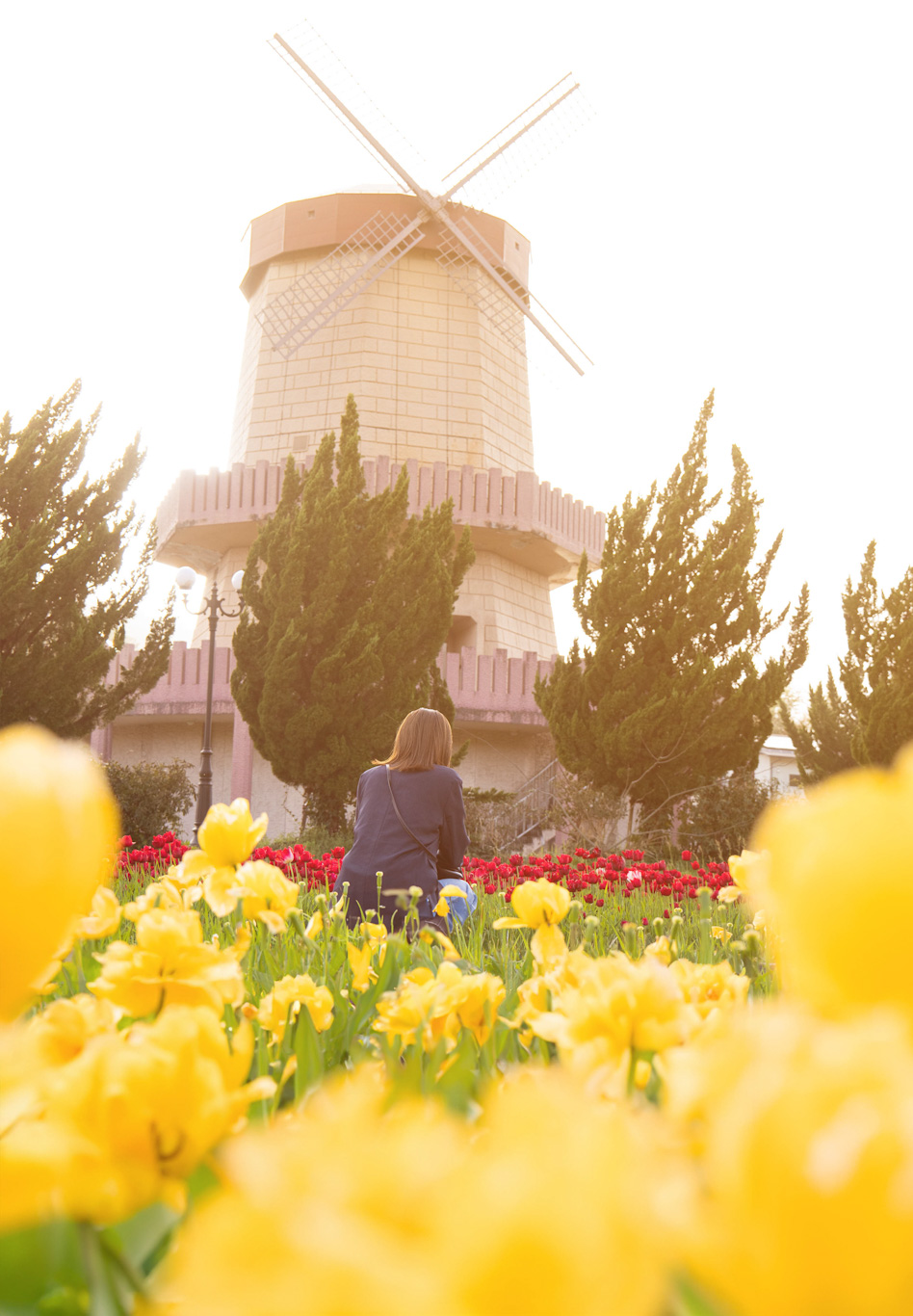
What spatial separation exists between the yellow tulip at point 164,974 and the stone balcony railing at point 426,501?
49.8 feet

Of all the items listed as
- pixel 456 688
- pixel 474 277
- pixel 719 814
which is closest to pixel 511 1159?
pixel 719 814

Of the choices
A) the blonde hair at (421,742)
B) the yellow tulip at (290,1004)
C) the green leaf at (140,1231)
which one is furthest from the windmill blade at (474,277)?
the green leaf at (140,1231)

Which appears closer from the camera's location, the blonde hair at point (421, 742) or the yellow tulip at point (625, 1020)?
the yellow tulip at point (625, 1020)

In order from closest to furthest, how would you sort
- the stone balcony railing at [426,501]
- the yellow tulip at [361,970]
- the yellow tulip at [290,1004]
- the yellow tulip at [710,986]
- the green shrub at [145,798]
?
the yellow tulip at [710,986] < the yellow tulip at [290,1004] < the yellow tulip at [361,970] < the green shrub at [145,798] < the stone balcony railing at [426,501]

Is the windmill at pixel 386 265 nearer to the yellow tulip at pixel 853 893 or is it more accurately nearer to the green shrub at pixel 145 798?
the green shrub at pixel 145 798

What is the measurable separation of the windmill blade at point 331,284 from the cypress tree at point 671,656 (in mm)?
7720

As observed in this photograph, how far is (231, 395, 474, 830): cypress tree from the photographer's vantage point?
38.8 ft

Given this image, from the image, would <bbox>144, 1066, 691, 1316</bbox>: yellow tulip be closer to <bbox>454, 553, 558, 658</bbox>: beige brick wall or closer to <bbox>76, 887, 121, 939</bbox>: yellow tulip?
<bbox>76, 887, 121, 939</bbox>: yellow tulip

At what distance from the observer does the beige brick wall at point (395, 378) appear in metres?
17.4

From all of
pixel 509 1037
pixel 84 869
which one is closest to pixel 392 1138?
pixel 84 869

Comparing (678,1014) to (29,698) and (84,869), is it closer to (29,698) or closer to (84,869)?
(84,869)

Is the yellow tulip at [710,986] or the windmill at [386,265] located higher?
the windmill at [386,265]

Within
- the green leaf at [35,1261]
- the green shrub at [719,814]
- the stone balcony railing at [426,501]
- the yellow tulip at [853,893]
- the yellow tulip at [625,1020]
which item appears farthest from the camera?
the stone balcony railing at [426,501]

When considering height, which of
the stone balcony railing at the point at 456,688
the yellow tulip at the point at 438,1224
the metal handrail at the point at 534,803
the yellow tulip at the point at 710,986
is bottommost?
the metal handrail at the point at 534,803
